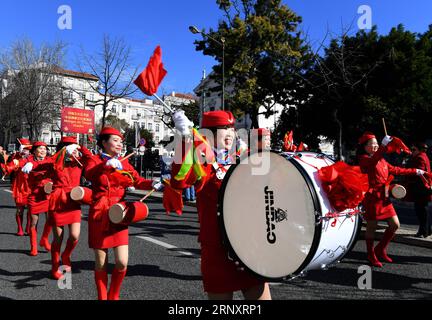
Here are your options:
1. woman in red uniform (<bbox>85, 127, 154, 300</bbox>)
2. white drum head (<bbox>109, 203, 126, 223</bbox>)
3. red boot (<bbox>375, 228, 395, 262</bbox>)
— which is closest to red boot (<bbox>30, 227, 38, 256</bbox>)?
woman in red uniform (<bbox>85, 127, 154, 300</bbox>)

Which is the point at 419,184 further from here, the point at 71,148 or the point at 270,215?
the point at 71,148

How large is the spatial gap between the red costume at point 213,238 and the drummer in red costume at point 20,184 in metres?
5.31

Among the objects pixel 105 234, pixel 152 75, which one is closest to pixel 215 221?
pixel 152 75

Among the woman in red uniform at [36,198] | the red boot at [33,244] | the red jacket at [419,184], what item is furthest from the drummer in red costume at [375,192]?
the red boot at [33,244]

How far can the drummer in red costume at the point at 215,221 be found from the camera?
2484mm

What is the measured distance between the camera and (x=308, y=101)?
28.9 meters

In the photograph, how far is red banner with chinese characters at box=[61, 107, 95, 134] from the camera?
76.5ft

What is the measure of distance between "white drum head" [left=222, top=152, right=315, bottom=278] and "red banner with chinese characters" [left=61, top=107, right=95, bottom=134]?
2251 cm

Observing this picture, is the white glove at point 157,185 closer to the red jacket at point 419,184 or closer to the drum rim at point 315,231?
the drum rim at point 315,231

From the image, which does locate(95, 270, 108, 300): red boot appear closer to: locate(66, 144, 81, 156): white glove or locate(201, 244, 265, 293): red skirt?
locate(201, 244, 265, 293): red skirt

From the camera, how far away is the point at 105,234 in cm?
348
